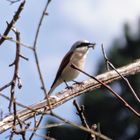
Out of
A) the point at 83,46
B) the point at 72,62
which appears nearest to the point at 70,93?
the point at 72,62

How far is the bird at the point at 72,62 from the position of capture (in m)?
8.09

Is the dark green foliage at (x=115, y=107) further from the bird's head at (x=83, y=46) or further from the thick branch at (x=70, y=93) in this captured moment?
the thick branch at (x=70, y=93)

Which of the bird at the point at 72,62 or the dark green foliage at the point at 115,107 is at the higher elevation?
the dark green foliage at the point at 115,107

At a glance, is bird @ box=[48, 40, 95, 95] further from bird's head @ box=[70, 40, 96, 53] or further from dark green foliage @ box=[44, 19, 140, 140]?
dark green foliage @ box=[44, 19, 140, 140]

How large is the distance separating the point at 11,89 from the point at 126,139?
126 ft

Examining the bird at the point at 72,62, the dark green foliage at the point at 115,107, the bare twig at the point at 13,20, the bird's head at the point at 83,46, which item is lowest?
the bare twig at the point at 13,20

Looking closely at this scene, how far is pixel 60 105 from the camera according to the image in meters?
4.22

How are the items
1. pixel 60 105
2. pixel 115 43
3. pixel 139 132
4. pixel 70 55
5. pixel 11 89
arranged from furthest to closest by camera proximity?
pixel 115 43, pixel 139 132, pixel 70 55, pixel 60 105, pixel 11 89

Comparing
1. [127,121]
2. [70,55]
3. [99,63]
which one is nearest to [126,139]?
[127,121]

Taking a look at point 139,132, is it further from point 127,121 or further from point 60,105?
point 60,105

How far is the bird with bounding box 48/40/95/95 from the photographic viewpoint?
26.6 ft

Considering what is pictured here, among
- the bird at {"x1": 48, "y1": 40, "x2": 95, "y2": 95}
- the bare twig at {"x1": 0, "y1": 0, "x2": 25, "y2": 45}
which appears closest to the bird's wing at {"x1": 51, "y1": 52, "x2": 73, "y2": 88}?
the bird at {"x1": 48, "y1": 40, "x2": 95, "y2": 95}

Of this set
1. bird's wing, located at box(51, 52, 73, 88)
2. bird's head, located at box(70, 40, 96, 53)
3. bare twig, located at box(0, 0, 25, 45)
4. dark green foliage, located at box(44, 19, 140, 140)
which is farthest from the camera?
dark green foliage, located at box(44, 19, 140, 140)

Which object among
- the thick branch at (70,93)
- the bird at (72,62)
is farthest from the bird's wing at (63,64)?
the thick branch at (70,93)
